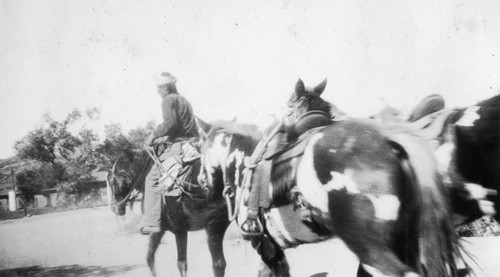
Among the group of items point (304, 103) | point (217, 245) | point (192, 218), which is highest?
point (304, 103)

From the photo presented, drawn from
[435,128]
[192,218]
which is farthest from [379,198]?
[192,218]

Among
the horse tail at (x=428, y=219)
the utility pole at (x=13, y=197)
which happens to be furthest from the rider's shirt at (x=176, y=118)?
the horse tail at (x=428, y=219)

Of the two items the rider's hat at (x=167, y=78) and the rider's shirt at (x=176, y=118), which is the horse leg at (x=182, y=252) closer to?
the rider's shirt at (x=176, y=118)

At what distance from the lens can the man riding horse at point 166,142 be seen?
Result: 455cm

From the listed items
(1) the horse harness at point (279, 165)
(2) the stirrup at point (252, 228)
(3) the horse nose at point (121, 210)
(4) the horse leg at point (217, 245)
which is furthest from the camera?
(3) the horse nose at point (121, 210)

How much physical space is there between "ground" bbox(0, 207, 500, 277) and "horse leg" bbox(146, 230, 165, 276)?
10 cm

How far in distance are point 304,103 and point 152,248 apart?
250cm

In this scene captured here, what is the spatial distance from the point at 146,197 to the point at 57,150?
1797mm

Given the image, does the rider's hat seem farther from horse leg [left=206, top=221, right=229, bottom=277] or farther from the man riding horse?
horse leg [left=206, top=221, right=229, bottom=277]

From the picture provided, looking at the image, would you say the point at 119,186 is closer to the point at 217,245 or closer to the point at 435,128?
the point at 217,245

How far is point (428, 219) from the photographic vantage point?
8.16ft

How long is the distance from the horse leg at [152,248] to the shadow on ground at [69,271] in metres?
0.23

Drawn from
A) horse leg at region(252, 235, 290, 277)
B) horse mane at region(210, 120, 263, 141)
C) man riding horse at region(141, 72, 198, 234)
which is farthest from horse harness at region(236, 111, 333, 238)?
man riding horse at region(141, 72, 198, 234)

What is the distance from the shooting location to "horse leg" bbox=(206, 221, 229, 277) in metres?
4.41
